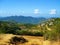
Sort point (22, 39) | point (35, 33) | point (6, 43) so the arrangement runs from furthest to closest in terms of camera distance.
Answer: point (35, 33), point (22, 39), point (6, 43)

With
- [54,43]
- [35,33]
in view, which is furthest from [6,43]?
[35,33]

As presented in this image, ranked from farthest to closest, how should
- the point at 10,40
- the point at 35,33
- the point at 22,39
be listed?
1. the point at 35,33
2. the point at 22,39
3. the point at 10,40

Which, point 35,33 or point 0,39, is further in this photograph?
point 35,33

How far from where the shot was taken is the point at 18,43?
26.9 m

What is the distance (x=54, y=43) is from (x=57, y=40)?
731mm

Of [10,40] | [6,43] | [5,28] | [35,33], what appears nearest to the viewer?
[6,43]

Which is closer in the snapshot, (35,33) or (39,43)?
(39,43)

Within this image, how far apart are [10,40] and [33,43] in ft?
9.98

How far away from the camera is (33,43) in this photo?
85.5 ft

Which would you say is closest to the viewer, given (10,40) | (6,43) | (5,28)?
(6,43)

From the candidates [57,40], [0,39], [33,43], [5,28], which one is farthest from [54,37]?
[5,28]

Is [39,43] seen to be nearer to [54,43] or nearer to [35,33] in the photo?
[54,43]

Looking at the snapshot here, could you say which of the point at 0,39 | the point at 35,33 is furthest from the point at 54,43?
the point at 35,33

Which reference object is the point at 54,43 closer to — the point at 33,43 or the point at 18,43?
the point at 33,43
